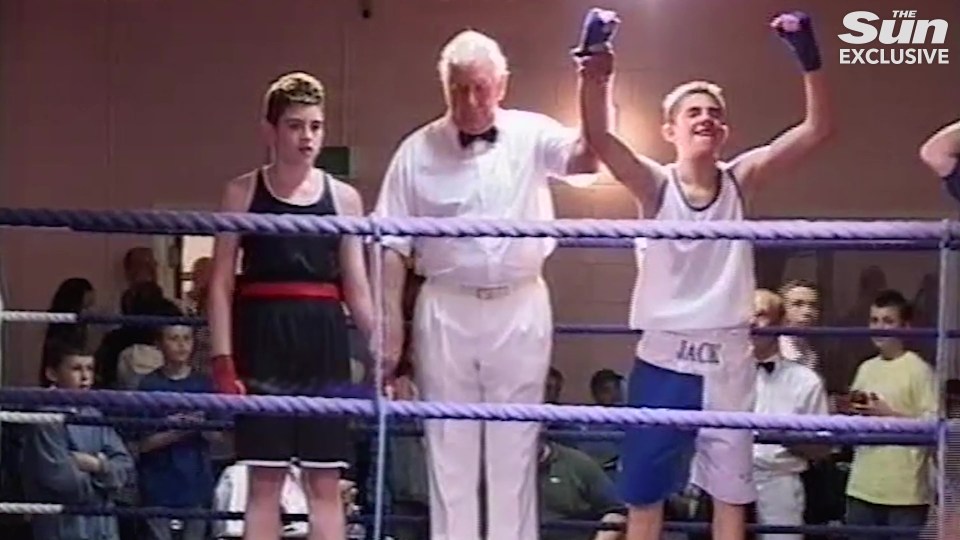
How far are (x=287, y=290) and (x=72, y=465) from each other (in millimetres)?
1151

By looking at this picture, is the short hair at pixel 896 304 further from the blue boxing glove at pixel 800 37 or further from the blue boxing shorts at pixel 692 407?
the blue boxing glove at pixel 800 37

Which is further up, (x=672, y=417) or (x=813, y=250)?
(x=813, y=250)

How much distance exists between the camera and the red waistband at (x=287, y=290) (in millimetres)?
2490

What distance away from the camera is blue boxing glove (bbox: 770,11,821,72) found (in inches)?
91.5

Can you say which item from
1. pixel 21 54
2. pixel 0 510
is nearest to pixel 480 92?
pixel 0 510

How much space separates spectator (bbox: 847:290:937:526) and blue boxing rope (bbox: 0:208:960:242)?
4.98ft

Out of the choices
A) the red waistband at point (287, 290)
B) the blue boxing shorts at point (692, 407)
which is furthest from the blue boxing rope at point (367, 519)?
the red waistband at point (287, 290)

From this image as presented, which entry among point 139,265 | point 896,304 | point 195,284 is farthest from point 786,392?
point 139,265

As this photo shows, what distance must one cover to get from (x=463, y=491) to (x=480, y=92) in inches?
22.6

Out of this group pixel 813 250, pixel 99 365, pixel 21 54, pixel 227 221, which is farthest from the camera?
pixel 21 54

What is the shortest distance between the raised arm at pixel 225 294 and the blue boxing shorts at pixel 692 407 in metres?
0.59

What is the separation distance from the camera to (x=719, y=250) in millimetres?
2461

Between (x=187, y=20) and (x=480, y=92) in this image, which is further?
(x=187, y=20)

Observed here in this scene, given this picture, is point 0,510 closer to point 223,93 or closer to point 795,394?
point 795,394
